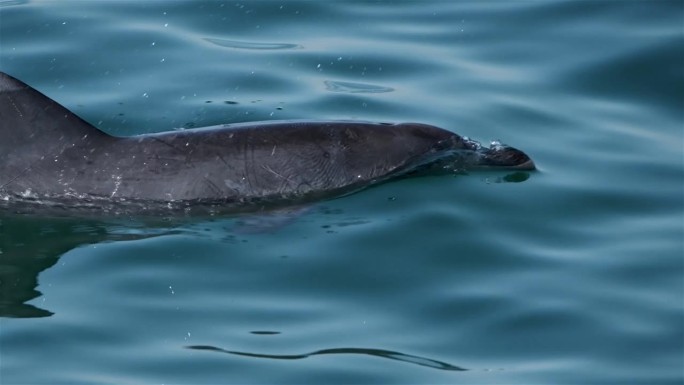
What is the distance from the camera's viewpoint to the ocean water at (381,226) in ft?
26.8

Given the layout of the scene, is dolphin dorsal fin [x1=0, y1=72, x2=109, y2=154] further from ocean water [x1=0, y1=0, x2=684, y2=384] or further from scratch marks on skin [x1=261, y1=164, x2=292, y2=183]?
scratch marks on skin [x1=261, y1=164, x2=292, y2=183]

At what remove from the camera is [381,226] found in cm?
A: 989

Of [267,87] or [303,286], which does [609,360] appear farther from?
[267,87]

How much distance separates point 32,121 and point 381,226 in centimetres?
272

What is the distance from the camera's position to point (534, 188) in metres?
10.7

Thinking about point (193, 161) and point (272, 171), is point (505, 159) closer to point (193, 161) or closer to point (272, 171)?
point (272, 171)

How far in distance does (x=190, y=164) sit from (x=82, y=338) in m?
2.26

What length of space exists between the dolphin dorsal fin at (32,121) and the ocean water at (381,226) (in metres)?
0.59

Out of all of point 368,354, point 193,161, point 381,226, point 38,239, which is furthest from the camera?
point 193,161

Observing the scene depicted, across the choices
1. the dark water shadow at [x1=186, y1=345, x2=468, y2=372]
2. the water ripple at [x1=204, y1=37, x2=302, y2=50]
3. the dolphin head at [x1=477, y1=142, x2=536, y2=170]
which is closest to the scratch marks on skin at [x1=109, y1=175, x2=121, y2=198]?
the dark water shadow at [x1=186, y1=345, x2=468, y2=372]

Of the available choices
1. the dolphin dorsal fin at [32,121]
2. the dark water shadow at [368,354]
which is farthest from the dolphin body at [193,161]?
the dark water shadow at [368,354]

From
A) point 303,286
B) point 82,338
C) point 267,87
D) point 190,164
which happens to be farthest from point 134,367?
point 267,87

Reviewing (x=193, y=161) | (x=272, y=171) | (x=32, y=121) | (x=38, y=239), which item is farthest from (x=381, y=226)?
(x=32, y=121)

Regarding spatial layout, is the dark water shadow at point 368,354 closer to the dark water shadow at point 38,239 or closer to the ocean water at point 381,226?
the ocean water at point 381,226
